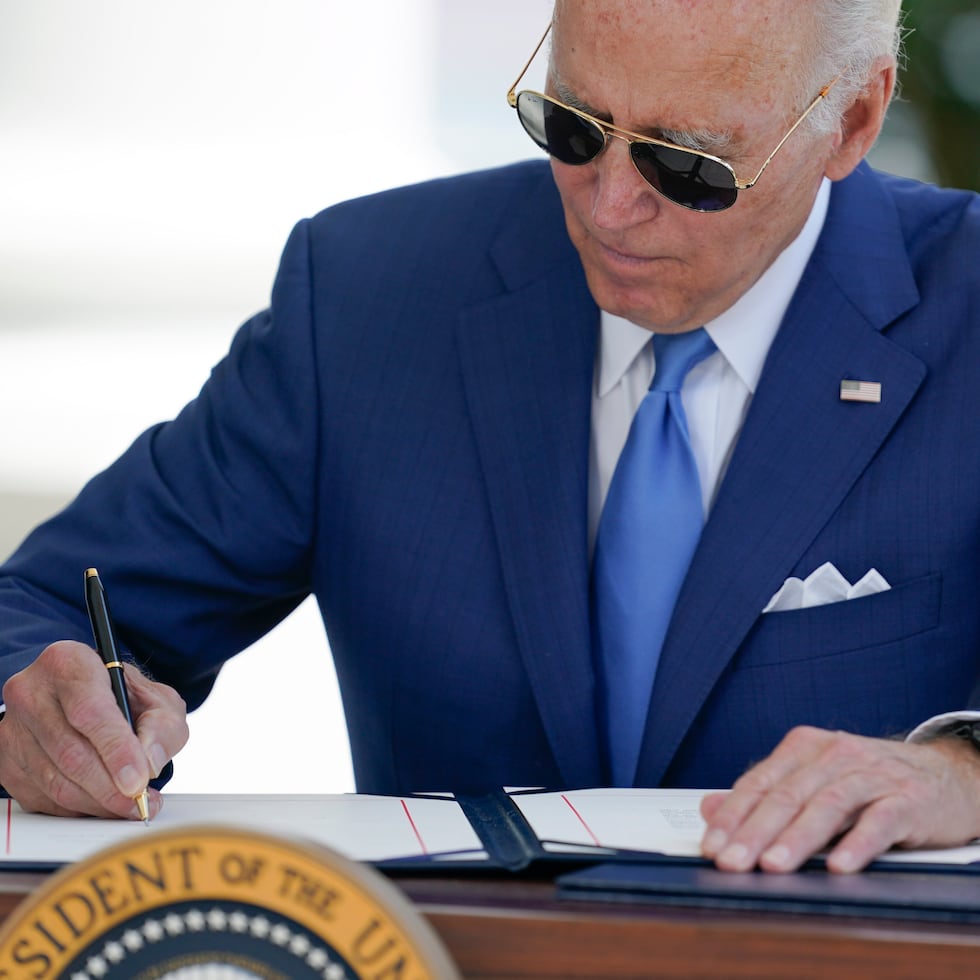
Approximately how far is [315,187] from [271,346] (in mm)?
3582

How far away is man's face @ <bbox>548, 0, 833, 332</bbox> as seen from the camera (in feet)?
4.50

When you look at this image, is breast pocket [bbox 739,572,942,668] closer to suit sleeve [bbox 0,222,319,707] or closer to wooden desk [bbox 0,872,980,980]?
suit sleeve [bbox 0,222,319,707]

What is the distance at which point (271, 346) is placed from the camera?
179cm

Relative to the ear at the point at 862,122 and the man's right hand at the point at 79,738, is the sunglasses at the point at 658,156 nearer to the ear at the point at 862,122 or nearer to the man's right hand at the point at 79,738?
the ear at the point at 862,122

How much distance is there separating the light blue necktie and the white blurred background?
362 centimetres

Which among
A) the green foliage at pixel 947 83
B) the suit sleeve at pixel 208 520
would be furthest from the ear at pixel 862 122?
the green foliage at pixel 947 83

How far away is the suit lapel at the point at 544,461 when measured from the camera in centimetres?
157

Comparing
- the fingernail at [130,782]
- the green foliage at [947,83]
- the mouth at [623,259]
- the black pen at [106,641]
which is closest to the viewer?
the fingernail at [130,782]

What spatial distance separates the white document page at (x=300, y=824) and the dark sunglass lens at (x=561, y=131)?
65cm

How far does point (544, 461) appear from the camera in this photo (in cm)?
166

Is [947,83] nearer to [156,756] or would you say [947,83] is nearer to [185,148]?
[185,148]

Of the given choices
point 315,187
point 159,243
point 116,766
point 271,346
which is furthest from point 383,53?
point 116,766

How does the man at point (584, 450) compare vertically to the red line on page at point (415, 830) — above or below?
above

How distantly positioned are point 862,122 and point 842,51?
0.13m
